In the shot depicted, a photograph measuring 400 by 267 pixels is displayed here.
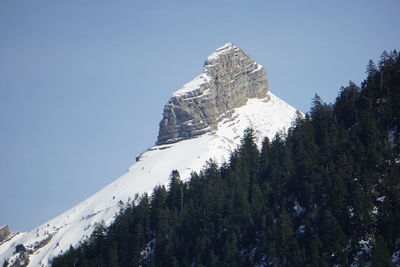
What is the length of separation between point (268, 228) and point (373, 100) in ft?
98.9

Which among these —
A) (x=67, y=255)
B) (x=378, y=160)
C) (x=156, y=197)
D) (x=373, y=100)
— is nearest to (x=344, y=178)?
(x=378, y=160)

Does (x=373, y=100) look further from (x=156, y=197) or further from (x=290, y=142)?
(x=156, y=197)

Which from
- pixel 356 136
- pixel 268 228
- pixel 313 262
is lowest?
pixel 313 262

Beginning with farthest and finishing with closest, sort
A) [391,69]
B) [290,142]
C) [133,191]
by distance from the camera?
[133,191] → [290,142] → [391,69]

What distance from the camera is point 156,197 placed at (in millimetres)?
132250

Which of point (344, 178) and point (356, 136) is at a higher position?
point (356, 136)

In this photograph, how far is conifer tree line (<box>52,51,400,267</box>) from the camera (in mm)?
90250

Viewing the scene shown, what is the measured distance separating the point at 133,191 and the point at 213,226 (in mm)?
75625

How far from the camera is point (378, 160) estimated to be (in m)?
97.8

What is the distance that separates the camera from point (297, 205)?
104375 mm

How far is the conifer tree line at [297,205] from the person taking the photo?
9025 centimetres

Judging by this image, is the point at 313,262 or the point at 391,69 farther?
the point at 391,69

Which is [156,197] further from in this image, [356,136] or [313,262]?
[313,262]

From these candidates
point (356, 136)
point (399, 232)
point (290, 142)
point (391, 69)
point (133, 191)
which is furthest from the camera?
point (133, 191)
